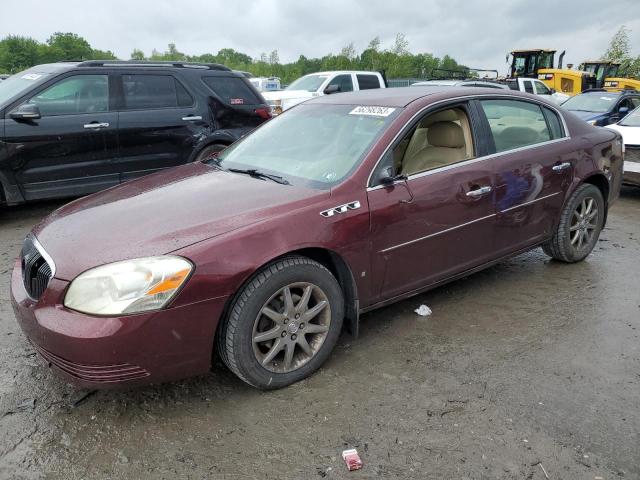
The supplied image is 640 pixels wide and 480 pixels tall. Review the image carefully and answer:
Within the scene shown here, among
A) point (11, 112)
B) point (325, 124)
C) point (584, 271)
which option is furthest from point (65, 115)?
point (584, 271)

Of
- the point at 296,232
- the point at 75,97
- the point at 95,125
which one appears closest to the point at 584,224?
the point at 296,232

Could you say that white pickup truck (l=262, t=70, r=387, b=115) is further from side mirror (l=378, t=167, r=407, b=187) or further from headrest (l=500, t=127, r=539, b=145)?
side mirror (l=378, t=167, r=407, b=187)

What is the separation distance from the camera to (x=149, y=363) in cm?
239

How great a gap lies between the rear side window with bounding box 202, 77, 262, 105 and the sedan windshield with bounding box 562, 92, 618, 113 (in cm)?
839

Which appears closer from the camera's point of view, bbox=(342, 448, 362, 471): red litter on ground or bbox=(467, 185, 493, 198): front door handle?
bbox=(342, 448, 362, 471): red litter on ground

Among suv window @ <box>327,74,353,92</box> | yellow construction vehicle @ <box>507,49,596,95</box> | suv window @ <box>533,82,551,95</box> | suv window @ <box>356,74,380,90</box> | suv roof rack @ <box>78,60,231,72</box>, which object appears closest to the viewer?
suv roof rack @ <box>78,60,231,72</box>

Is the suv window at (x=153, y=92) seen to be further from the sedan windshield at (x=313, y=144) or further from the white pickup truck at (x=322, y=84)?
the white pickup truck at (x=322, y=84)

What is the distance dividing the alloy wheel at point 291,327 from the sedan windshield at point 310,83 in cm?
1134

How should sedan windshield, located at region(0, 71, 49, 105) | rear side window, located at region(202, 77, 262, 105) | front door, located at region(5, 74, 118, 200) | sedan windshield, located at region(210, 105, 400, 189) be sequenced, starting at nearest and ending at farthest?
1. sedan windshield, located at region(210, 105, 400, 189)
2. front door, located at region(5, 74, 118, 200)
3. sedan windshield, located at region(0, 71, 49, 105)
4. rear side window, located at region(202, 77, 262, 105)

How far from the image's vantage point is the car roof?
3535mm

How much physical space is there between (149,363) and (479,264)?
2.42 meters

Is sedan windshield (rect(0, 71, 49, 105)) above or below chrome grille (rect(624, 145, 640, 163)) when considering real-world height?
above

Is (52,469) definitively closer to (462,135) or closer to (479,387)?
(479,387)

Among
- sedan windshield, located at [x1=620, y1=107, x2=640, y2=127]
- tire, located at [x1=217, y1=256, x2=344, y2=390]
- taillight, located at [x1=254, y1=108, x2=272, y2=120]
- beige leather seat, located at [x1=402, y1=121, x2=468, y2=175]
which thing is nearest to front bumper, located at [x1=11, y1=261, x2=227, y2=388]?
tire, located at [x1=217, y1=256, x2=344, y2=390]
